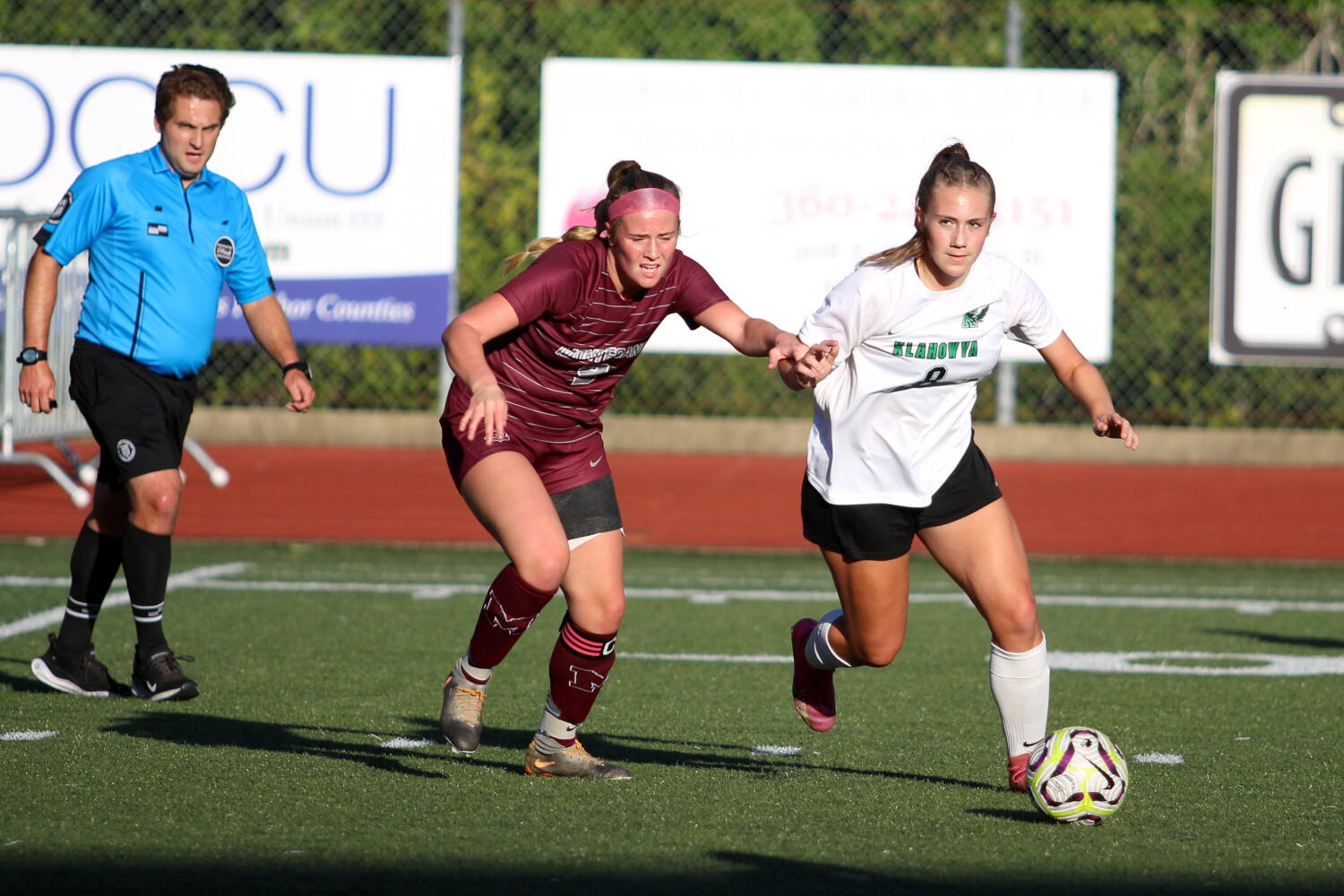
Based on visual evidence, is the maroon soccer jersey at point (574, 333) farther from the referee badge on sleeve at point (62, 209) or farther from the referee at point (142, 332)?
the referee badge on sleeve at point (62, 209)

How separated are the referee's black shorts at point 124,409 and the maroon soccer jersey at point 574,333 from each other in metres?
1.58

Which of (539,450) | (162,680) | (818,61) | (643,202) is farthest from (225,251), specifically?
(818,61)

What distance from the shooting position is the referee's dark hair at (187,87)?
5441 mm

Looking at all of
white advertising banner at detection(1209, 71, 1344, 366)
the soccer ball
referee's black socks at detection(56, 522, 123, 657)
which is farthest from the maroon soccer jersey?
white advertising banner at detection(1209, 71, 1344, 366)

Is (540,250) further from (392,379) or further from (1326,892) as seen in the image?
(392,379)

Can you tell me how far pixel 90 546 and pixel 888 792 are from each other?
3088mm

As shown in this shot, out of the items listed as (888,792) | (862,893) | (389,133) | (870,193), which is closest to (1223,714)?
(888,792)

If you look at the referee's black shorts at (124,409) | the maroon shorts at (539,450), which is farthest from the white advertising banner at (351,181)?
the maroon shorts at (539,450)

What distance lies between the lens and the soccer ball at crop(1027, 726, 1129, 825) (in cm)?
405

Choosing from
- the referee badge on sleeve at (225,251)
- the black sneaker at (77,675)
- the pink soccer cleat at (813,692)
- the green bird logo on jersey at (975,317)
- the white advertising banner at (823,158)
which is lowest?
the black sneaker at (77,675)

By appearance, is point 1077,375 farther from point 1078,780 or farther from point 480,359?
point 480,359

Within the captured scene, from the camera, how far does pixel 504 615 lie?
14.9ft

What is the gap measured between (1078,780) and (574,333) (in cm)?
179

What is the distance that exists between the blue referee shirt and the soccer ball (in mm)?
3297
